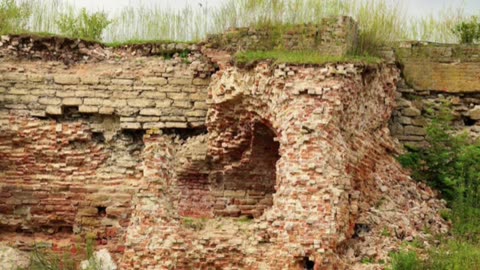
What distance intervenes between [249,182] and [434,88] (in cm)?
282

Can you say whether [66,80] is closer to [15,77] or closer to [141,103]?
[15,77]

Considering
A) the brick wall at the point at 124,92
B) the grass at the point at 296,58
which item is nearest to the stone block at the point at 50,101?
the brick wall at the point at 124,92

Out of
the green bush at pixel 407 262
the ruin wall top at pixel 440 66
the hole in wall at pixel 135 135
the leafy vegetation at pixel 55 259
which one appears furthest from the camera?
the ruin wall top at pixel 440 66

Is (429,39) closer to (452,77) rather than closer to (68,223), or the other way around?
(452,77)

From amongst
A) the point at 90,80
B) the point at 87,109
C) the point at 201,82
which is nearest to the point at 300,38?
the point at 201,82

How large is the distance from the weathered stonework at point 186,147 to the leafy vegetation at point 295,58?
0.36ft

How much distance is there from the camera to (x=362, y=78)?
11547 millimetres

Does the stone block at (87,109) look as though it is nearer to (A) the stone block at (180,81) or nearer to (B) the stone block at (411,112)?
(A) the stone block at (180,81)

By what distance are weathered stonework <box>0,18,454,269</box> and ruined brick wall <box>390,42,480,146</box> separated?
103mm

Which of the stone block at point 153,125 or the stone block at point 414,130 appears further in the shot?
the stone block at point 414,130

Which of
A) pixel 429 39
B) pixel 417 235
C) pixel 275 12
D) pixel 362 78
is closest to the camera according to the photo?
pixel 417 235

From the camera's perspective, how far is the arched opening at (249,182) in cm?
1196

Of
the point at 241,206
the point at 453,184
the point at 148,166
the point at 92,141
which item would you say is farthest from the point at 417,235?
the point at 92,141

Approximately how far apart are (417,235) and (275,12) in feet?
11.7
